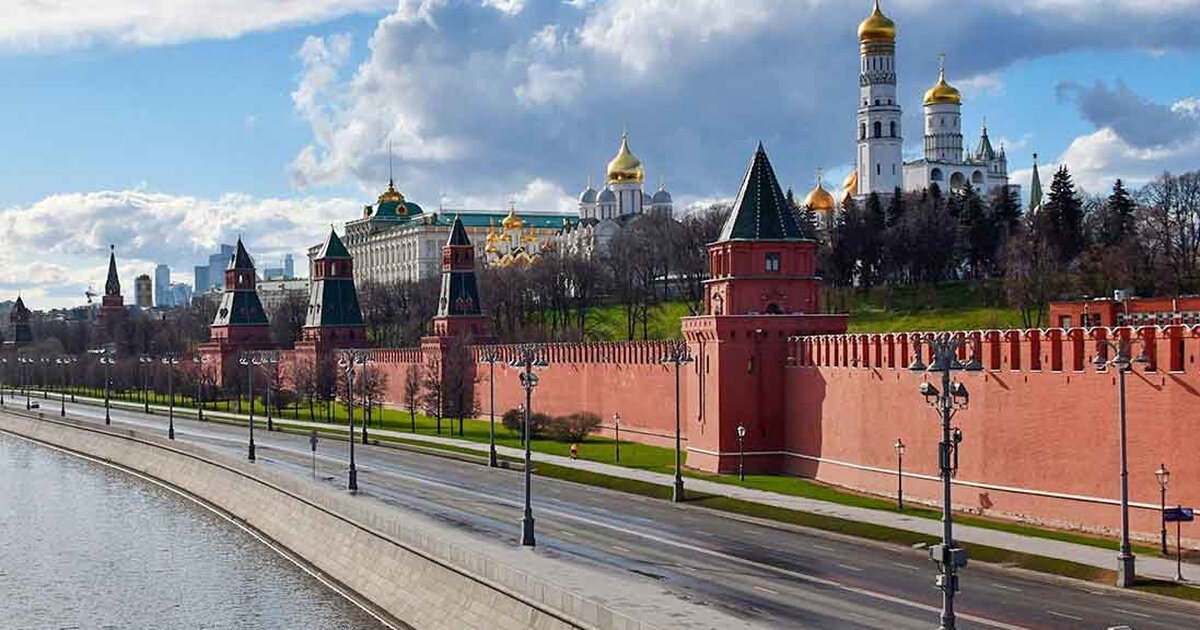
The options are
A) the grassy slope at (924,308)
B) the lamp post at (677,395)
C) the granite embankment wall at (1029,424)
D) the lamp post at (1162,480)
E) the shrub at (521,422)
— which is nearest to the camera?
the lamp post at (1162,480)

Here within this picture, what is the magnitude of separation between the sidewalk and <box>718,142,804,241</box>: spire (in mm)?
9153

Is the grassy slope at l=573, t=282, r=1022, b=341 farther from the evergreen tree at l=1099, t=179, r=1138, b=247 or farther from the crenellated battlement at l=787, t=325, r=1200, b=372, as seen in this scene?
the crenellated battlement at l=787, t=325, r=1200, b=372

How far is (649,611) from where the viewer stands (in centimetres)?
2534

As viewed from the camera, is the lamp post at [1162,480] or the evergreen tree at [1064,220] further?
the evergreen tree at [1064,220]

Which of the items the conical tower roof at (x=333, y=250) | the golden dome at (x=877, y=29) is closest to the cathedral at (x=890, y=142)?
the golden dome at (x=877, y=29)

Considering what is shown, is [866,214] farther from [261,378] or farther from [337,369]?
[261,378]

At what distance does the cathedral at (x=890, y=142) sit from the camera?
12756 centimetres

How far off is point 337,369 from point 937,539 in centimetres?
6840

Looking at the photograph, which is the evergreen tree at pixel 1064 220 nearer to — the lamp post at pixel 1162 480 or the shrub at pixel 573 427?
the shrub at pixel 573 427

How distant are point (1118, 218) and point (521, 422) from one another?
38173mm

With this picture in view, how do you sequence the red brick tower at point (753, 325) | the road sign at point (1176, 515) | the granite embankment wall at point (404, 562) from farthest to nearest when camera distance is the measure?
the red brick tower at point (753, 325) < the road sign at point (1176, 515) < the granite embankment wall at point (404, 562)

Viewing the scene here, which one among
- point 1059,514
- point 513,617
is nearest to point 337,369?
point 1059,514

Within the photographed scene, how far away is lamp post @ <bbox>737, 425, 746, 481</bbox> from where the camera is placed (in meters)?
54.6

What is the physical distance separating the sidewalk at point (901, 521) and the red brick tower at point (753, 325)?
9.54 feet
